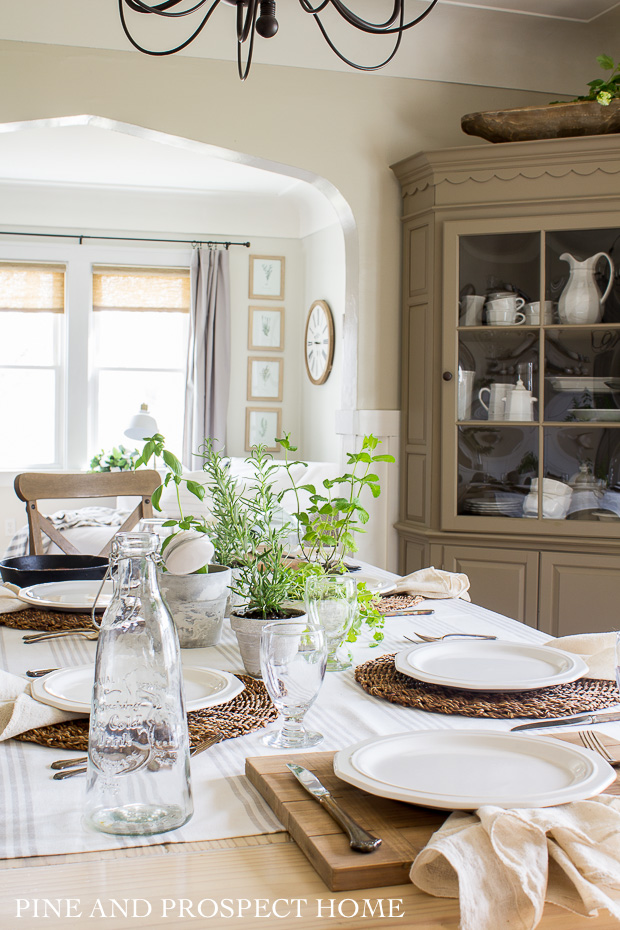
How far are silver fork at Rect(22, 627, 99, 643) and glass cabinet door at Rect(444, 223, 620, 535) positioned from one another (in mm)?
2071

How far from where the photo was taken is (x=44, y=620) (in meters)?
1.49

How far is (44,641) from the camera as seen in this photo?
1364 millimetres

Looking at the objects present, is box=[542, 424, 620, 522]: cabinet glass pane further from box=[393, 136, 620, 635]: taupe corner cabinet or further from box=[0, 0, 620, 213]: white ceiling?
box=[0, 0, 620, 213]: white ceiling

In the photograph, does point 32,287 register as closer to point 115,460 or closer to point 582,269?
point 115,460

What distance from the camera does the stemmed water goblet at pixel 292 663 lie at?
830 mm

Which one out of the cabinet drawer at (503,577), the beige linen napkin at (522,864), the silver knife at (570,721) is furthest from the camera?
the cabinet drawer at (503,577)

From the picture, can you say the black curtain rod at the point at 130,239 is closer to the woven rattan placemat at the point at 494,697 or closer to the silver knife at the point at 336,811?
the woven rattan placemat at the point at 494,697

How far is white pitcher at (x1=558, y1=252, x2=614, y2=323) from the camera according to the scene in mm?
3174

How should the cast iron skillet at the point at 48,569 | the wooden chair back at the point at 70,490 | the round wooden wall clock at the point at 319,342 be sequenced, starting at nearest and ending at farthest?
the cast iron skillet at the point at 48,569, the wooden chair back at the point at 70,490, the round wooden wall clock at the point at 319,342

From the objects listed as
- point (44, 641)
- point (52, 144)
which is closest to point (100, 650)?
point (44, 641)

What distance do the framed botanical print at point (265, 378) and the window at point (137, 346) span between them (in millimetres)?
523

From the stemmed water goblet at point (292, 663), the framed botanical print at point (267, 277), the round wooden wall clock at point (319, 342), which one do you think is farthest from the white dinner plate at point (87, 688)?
the framed botanical print at point (267, 277)

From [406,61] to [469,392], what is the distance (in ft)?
4.51

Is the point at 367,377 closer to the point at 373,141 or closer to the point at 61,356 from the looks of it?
the point at 373,141
